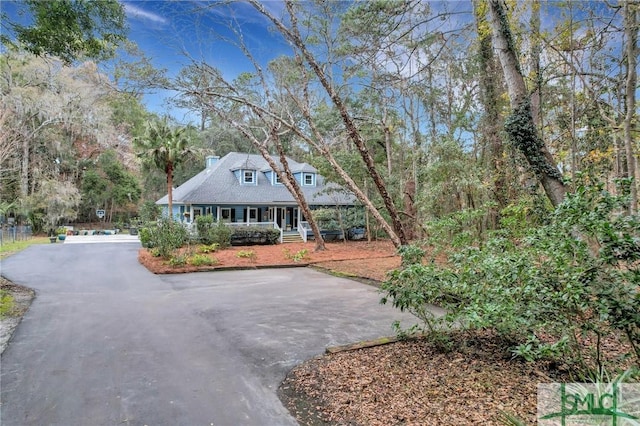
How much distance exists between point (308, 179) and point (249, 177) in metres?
3.84

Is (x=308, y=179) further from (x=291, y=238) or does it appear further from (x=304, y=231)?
(x=291, y=238)

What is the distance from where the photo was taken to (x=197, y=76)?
11000mm

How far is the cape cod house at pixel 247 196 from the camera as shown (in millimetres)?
21047

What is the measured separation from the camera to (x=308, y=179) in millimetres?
23844

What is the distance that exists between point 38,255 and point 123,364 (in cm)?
1455

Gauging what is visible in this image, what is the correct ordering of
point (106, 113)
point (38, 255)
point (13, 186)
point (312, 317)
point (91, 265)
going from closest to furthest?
1. point (312, 317)
2. point (91, 265)
3. point (38, 255)
4. point (13, 186)
5. point (106, 113)

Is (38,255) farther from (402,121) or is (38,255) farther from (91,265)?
(402,121)

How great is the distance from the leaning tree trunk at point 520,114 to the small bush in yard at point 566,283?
306 centimetres

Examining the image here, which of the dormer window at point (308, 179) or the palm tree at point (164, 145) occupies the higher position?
the palm tree at point (164, 145)

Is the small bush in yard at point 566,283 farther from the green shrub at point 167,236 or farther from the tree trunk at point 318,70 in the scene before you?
the green shrub at point 167,236

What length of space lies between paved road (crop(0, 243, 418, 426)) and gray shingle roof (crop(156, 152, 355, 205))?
11.3 meters

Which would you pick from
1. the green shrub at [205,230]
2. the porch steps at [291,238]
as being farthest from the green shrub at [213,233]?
the porch steps at [291,238]

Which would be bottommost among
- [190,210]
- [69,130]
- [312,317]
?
[312,317]

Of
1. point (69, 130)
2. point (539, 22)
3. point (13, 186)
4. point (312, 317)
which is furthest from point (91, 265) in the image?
point (69, 130)
